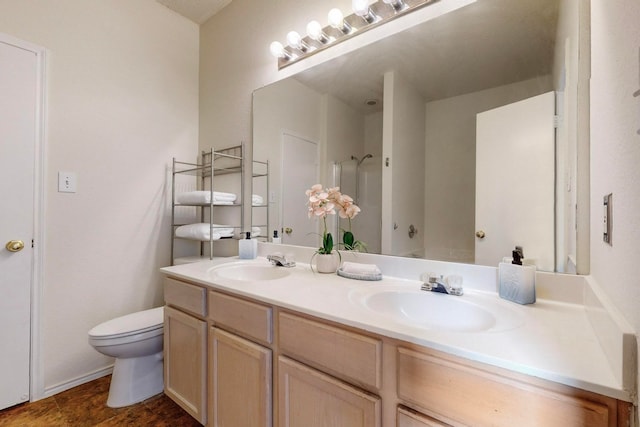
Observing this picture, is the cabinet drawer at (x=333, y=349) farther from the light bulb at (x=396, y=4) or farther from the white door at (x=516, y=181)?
the light bulb at (x=396, y=4)

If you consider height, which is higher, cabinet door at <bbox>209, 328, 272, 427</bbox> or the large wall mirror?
the large wall mirror

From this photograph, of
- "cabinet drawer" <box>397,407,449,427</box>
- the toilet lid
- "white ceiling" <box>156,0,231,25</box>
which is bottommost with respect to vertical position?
the toilet lid

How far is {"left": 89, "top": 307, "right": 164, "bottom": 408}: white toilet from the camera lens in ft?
4.60

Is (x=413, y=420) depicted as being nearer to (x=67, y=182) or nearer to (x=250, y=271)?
(x=250, y=271)

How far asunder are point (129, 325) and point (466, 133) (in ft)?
6.03

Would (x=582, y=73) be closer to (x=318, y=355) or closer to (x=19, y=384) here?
(x=318, y=355)

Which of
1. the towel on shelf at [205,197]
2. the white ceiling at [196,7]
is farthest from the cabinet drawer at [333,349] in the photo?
the white ceiling at [196,7]

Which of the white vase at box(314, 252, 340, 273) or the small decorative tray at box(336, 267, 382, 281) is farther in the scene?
the white vase at box(314, 252, 340, 273)

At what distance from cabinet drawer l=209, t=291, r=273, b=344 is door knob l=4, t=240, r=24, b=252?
3.80ft

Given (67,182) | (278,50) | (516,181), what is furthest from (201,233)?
(516,181)

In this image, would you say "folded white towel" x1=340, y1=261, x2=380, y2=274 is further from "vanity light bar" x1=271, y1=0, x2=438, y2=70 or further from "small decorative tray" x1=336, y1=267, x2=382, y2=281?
"vanity light bar" x1=271, y1=0, x2=438, y2=70

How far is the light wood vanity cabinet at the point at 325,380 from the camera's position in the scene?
528 mm

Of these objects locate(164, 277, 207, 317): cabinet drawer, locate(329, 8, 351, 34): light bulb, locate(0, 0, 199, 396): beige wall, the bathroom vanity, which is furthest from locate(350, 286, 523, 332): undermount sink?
locate(0, 0, 199, 396): beige wall

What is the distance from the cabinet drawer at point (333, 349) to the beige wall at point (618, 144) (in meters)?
0.50
